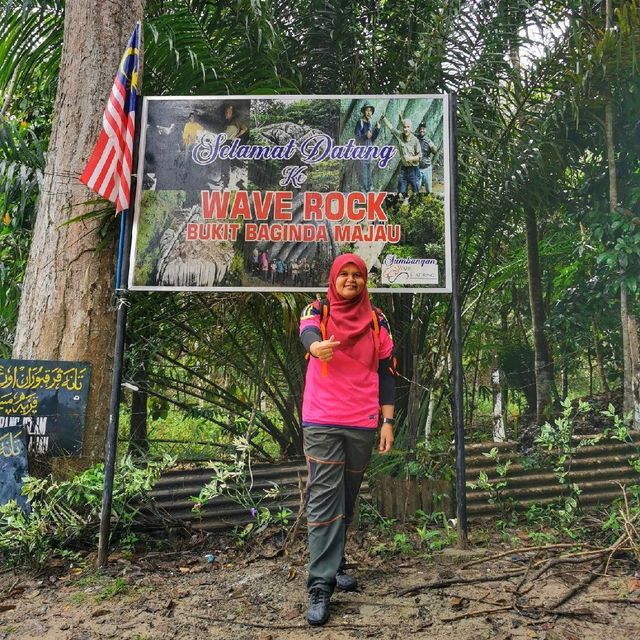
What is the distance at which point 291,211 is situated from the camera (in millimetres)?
3578

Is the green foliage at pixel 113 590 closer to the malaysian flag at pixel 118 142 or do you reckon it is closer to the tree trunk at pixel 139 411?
the tree trunk at pixel 139 411

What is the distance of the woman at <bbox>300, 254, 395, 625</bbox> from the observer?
2.78 metres

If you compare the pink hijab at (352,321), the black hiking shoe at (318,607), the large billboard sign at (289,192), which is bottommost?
the black hiking shoe at (318,607)

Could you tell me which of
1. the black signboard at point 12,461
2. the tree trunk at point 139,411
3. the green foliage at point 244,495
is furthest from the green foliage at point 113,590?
the tree trunk at point 139,411

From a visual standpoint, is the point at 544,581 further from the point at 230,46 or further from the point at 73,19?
the point at 73,19

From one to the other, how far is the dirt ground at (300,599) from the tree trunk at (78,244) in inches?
36.8

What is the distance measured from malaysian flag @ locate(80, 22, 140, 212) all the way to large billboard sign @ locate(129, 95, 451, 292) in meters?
0.11

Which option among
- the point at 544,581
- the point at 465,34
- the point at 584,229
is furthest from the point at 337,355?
the point at 584,229

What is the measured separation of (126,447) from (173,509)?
583 millimetres

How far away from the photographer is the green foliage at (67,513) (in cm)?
328

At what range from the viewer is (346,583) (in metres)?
2.94

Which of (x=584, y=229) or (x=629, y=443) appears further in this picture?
(x=584, y=229)

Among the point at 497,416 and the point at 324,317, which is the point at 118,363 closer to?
the point at 324,317

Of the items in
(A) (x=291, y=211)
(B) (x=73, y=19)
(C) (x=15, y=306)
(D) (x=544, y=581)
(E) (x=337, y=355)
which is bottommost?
(D) (x=544, y=581)
